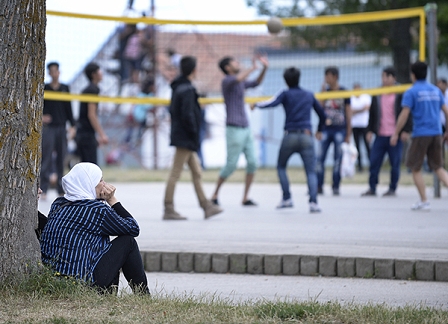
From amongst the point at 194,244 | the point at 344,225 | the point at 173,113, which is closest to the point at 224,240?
the point at 194,244

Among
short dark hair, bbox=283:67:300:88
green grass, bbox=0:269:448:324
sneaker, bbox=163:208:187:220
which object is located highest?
short dark hair, bbox=283:67:300:88

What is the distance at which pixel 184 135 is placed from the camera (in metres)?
9.80

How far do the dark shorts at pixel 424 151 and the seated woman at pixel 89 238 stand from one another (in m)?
5.98

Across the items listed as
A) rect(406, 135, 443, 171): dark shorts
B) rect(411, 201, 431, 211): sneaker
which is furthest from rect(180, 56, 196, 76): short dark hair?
rect(411, 201, 431, 211): sneaker

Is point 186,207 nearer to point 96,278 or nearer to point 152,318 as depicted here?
point 96,278

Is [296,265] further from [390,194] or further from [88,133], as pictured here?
[390,194]

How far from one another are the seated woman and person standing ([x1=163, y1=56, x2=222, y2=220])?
4.34m

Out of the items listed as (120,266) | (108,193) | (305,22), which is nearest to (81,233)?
(120,266)

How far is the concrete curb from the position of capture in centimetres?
635

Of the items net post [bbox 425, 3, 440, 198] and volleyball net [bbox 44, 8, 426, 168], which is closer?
net post [bbox 425, 3, 440, 198]

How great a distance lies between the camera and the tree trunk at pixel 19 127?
17.0 feet

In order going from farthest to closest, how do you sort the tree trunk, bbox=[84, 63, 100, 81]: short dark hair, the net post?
the net post → bbox=[84, 63, 100, 81]: short dark hair → the tree trunk

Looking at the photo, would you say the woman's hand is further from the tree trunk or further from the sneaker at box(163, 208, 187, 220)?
the sneaker at box(163, 208, 187, 220)

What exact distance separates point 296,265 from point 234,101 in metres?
5.01
